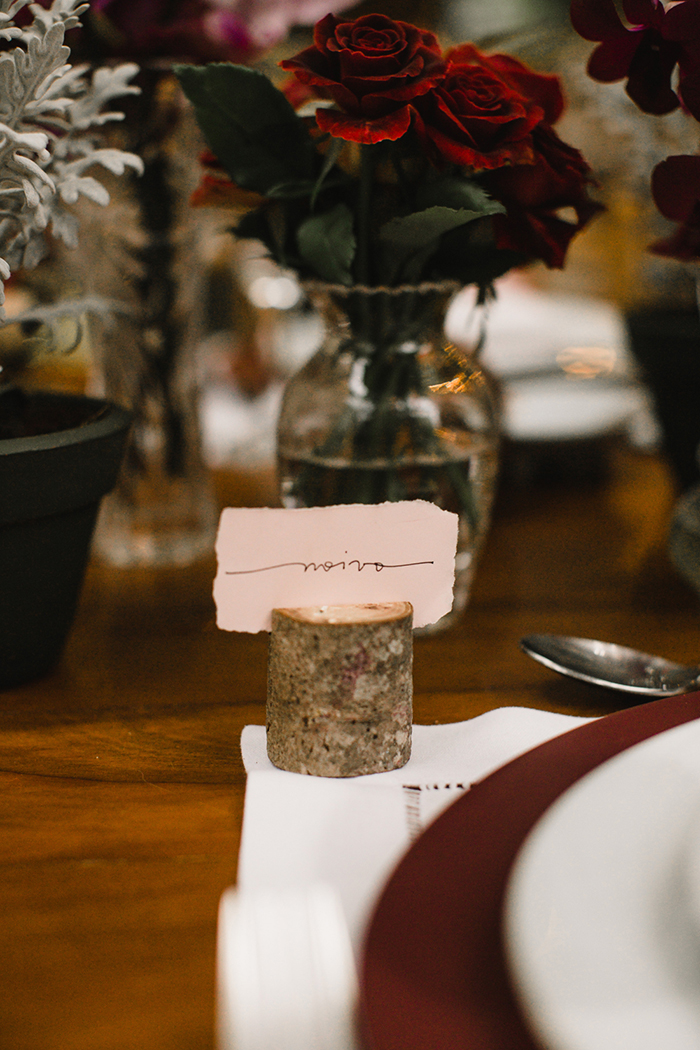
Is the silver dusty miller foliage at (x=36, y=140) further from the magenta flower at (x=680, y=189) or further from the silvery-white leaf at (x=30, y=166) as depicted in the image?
the magenta flower at (x=680, y=189)

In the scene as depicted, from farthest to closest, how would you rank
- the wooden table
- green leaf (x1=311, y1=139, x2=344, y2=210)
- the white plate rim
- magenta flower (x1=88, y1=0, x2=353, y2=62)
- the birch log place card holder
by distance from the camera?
magenta flower (x1=88, y1=0, x2=353, y2=62) < green leaf (x1=311, y1=139, x2=344, y2=210) < the birch log place card holder < the wooden table < the white plate rim

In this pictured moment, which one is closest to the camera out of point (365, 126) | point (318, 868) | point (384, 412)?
point (318, 868)

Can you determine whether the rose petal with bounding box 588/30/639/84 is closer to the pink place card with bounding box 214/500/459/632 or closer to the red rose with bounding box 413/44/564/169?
the red rose with bounding box 413/44/564/169

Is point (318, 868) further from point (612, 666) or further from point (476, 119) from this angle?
point (476, 119)

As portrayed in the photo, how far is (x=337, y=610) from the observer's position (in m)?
0.44

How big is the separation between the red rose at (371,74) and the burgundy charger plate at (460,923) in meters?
0.33

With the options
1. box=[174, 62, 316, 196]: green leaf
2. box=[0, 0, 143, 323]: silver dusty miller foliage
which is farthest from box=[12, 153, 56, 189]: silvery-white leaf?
box=[174, 62, 316, 196]: green leaf

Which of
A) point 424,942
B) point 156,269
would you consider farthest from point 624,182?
point 424,942

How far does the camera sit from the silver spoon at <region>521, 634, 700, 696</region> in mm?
510

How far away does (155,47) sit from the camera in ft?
2.31

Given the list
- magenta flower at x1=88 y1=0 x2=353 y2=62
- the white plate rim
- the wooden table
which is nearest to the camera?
the white plate rim

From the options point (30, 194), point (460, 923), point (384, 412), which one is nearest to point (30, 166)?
point (30, 194)

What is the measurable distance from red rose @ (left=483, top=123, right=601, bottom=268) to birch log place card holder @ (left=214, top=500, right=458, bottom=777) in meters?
0.20

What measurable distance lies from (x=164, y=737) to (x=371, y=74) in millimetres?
372
